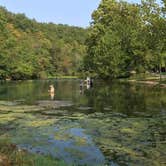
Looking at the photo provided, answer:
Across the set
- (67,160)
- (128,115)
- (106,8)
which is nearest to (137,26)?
(106,8)

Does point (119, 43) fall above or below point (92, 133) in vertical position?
above

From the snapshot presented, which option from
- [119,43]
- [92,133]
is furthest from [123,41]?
[92,133]

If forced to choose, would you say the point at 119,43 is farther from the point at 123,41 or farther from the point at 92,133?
the point at 92,133

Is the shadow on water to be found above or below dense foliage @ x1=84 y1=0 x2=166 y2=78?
below

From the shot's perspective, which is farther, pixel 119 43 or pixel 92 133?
pixel 119 43

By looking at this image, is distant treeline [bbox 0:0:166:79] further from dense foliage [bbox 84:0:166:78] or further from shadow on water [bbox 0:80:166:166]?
shadow on water [bbox 0:80:166:166]

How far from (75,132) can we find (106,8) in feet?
340

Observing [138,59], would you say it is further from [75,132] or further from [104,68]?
[75,132]

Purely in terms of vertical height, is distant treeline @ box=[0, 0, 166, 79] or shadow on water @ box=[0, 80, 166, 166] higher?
distant treeline @ box=[0, 0, 166, 79]

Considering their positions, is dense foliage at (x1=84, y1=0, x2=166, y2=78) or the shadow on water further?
dense foliage at (x1=84, y1=0, x2=166, y2=78)

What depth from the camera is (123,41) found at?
112 m

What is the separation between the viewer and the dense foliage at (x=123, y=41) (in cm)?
9631

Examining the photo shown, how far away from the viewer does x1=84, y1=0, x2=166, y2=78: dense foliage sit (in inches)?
3792

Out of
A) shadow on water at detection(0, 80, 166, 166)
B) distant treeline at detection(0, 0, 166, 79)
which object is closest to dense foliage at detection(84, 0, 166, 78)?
distant treeline at detection(0, 0, 166, 79)
